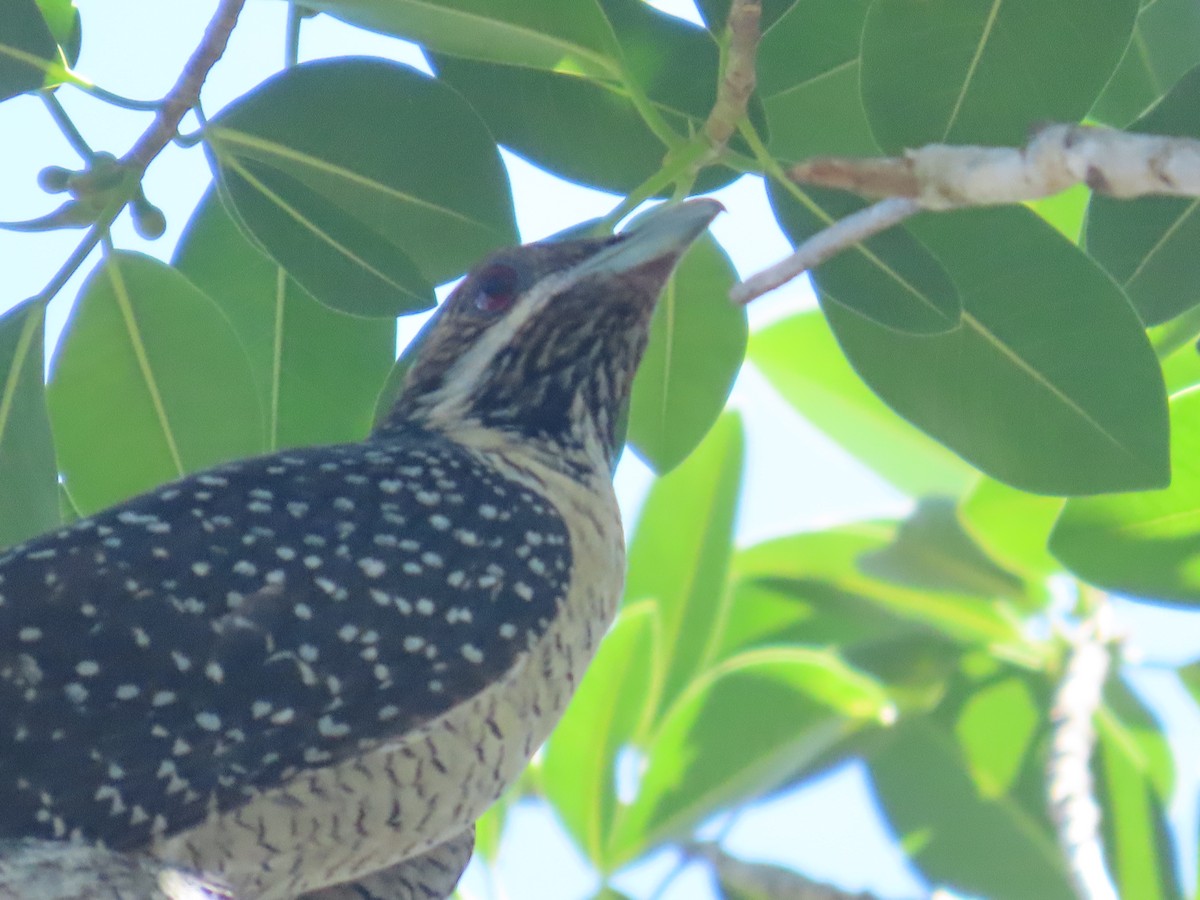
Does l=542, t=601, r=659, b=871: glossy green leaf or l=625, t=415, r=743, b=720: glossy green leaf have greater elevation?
l=625, t=415, r=743, b=720: glossy green leaf

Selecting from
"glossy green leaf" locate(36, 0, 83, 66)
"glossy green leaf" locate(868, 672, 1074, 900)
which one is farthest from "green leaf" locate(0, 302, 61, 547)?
"glossy green leaf" locate(868, 672, 1074, 900)

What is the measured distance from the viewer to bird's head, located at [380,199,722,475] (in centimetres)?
366

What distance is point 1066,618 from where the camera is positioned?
5.19 m

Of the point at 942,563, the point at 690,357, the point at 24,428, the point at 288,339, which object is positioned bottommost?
the point at 942,563

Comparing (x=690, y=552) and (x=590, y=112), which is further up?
(x=590, y=112)

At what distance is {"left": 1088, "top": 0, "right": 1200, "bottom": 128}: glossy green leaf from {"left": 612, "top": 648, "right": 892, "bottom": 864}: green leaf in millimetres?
2259

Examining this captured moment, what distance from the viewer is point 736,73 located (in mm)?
2760

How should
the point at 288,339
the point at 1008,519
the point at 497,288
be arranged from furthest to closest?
1. the point at 1008,519
2. the point at 497,288
3. the point at 288,339

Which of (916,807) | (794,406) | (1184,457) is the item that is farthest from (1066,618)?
(1184,457)

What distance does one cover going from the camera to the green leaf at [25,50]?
300cm

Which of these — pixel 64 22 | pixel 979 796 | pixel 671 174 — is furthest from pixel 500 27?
pixel 979 796

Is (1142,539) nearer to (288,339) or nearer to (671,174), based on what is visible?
(671,174)

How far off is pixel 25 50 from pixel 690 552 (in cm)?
283

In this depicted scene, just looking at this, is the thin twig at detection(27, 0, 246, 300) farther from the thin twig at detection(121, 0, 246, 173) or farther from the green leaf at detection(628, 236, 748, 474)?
the green leaf at detection(628, 236, 748, 474)
